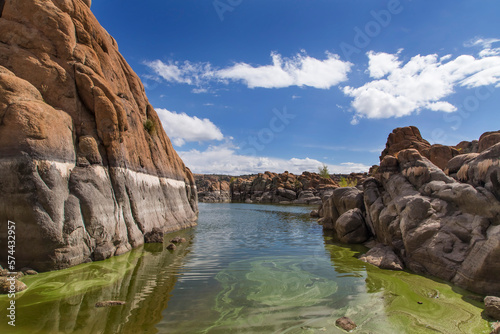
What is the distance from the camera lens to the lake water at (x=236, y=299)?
662 centimetres

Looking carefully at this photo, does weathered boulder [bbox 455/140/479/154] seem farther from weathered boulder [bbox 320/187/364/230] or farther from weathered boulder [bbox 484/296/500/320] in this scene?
weathered boulder [bbox 484/296/500/320]

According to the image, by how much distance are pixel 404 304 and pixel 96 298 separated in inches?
378

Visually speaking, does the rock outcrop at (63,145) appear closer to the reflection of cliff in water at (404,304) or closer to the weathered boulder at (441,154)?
the reflection of cliff in water at (404,304)

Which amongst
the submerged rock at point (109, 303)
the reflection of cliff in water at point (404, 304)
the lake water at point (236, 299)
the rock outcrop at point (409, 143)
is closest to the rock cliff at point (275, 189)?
the rock outcrop at point (409, 143)

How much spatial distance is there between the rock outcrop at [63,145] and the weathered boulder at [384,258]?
13017 millimetres

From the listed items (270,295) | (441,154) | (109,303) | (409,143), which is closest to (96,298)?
(109,303)

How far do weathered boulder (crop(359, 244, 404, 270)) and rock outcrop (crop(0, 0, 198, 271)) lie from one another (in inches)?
512

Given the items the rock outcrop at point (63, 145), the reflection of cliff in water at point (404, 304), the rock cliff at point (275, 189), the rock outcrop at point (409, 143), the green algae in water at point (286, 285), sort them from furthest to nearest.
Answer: the rock cliff at point (275, 189), the rock outcrop at point (409, 143), the rock outcrop at point (63, 145), the green algae in water at point (286, 285), the reflection of cliff in water at point (404, 304)

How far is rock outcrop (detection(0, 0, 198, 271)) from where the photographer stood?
9961mm

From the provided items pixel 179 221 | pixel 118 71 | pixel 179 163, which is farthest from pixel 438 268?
pixel 179 163

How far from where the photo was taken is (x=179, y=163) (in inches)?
1185

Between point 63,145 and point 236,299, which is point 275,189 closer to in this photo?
point 63,145

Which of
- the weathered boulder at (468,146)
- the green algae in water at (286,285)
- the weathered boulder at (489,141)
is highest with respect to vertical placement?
the weathered boulder at (468,146)

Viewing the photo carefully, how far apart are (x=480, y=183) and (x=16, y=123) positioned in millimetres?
19479
